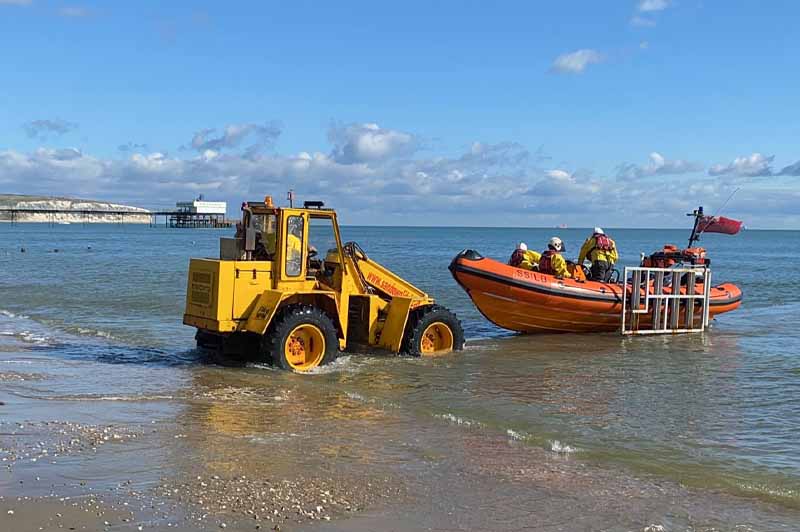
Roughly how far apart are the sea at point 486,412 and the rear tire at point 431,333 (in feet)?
0.82

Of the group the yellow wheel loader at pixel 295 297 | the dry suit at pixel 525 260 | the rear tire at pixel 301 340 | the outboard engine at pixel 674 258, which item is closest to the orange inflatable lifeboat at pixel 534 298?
the dry suit at pixel 525 260

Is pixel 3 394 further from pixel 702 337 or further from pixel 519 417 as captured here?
pixel 702 337

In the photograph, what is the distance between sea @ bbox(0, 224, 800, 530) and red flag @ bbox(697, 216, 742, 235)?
268cm

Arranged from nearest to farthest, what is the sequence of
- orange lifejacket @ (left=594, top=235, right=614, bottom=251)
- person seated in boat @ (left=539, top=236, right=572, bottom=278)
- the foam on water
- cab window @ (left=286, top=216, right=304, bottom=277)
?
the foam on water, cab window @ (left=286, top=216, right=304, bottom=277), person seated in boat @ (left=539, top=236, right=572, bottom=278), orange lifejacket @ (left=594, top=235, right=614, bottom=251)

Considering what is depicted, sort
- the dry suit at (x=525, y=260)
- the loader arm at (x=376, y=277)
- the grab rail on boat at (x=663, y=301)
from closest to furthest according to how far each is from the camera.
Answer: the loader arm at (x=376, y=277) → the dry suit at (x=525, y=260) → the grab rail on boat at (x=663, y=301)

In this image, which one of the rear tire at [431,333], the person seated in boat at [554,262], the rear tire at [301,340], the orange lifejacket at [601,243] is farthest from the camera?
the orange lifejacket at [601,243]

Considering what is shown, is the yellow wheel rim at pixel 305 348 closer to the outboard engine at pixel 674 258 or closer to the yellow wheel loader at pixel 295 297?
the yellow wheel loader at pixel 295 297

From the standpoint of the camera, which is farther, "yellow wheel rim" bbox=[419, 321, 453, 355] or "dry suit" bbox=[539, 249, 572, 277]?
"dry suit" bbox=[539, 249, 572, 277]

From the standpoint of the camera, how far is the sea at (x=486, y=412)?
240 inches

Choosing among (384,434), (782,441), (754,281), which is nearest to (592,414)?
(782,441)

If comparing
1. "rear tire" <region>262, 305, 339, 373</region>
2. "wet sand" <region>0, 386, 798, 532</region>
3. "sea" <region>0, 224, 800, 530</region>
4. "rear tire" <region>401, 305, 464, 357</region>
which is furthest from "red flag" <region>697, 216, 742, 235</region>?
"wet sand" <region>0, 386, 798, 532</region>

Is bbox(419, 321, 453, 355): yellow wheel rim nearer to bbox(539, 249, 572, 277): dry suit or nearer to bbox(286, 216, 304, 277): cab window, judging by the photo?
bbox(286, 216, 304, 277): cab window

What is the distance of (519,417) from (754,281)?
2961 cm

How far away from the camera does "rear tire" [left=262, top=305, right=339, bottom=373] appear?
10.4 m
